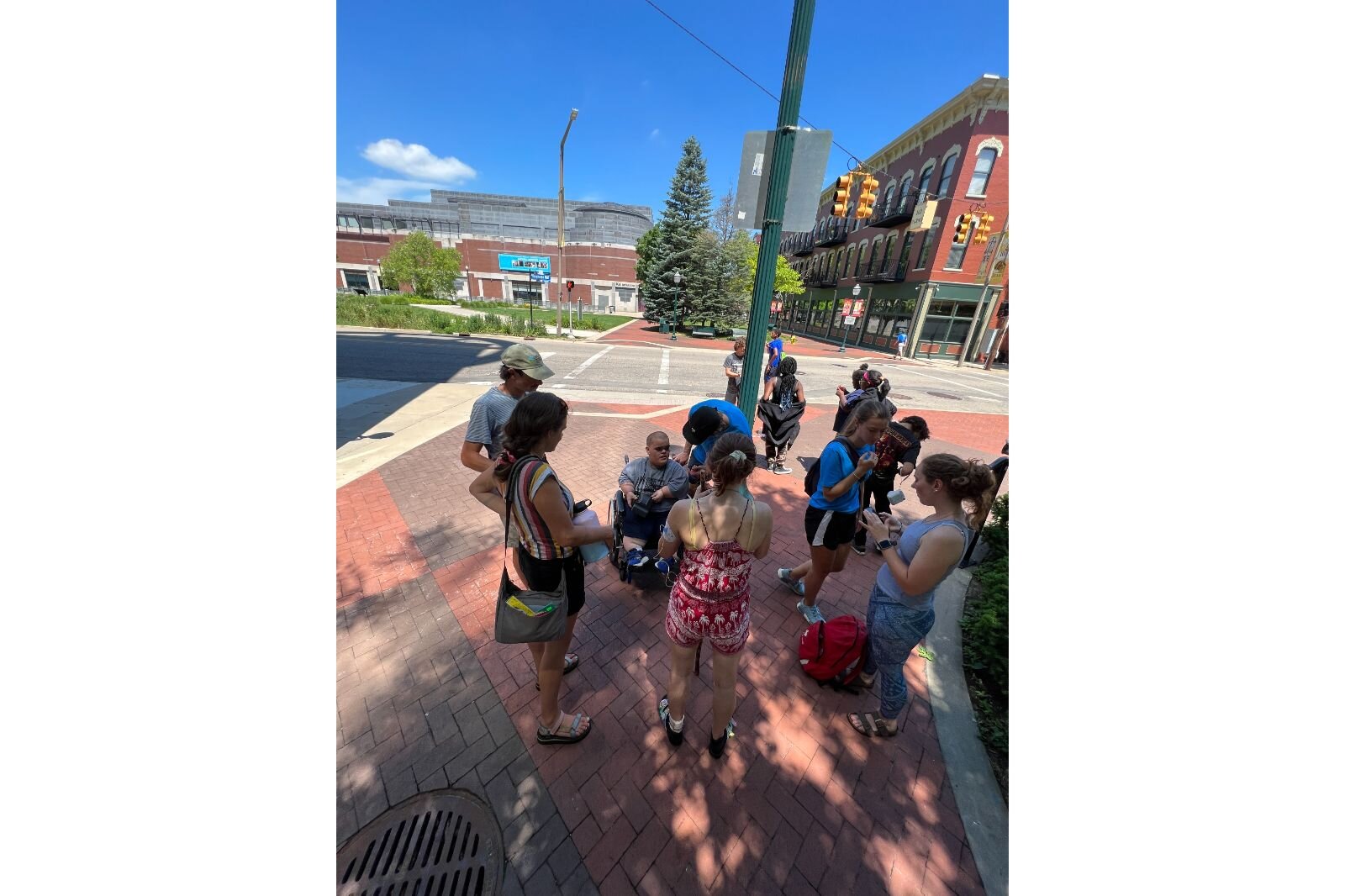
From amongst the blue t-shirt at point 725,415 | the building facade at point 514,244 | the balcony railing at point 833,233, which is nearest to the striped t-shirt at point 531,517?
the blue t-shirt at point 725,415

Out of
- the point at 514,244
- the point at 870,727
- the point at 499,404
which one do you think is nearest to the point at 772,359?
the point at 499,404

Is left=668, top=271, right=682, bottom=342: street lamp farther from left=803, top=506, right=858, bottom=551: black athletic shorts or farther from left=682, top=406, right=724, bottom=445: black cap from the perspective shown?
left=803, top=506, right=858, bottom=551: black athletic shorts

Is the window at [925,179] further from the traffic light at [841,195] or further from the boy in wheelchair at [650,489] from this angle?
the boy in wheelchair at [650,489]

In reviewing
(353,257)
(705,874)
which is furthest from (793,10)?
(353,257)

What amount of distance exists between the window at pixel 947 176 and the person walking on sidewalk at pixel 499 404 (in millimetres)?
28201

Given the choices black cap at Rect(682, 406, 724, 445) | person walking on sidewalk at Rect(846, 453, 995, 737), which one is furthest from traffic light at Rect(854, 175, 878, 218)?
person walking on sidewalk at Rect(846, 453, 995, 737)

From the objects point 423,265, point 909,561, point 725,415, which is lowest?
point 909,561

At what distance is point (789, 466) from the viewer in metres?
7.20

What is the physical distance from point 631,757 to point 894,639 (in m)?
1.69

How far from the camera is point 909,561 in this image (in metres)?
2.37

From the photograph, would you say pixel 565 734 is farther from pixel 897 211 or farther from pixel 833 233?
pixel 833 233

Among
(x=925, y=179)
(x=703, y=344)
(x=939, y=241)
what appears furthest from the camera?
(x=703, y=344)

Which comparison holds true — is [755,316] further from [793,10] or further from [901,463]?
[793,10]

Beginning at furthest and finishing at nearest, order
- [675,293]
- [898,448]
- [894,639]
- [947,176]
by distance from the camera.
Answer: [675,293] → [947,176] → [898,448] → [894,639]
